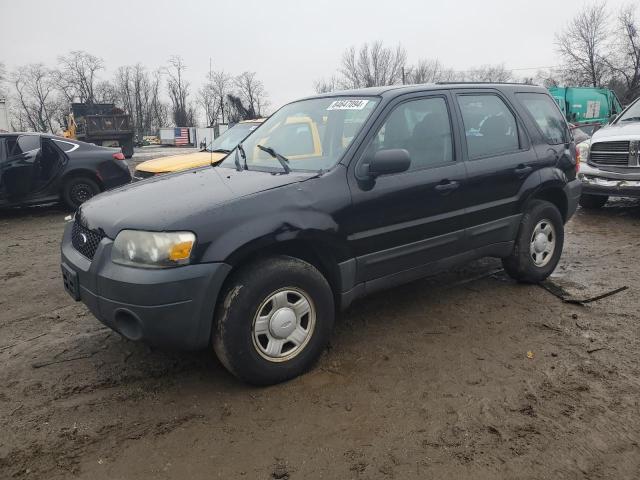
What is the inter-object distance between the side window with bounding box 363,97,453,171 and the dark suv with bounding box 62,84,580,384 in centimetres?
1

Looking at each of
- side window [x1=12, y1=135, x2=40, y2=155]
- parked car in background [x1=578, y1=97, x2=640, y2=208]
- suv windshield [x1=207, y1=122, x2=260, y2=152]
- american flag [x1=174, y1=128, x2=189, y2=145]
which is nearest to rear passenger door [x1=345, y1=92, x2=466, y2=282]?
parked car in background [x1=578, y1=97, x2=640, y2=208]

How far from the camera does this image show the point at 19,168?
8.70 metres

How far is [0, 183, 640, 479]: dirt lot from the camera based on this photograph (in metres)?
2.46

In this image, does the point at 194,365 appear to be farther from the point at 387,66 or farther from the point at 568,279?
the point at 387,66

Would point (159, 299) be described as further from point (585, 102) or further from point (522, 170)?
point (585, 102)

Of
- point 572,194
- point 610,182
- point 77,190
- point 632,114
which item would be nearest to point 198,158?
point 77,190

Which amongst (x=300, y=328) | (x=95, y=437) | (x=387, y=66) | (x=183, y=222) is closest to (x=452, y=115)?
(x=300, y=328)

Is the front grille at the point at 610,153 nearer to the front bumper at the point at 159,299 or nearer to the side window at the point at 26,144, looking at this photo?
the front bumper at the point at 159,299

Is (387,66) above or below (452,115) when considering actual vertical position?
above

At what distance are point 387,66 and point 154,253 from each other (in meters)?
59.0

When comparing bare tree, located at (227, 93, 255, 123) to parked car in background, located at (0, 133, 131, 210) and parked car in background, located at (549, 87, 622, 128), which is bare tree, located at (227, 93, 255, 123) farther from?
parked car in background, located at (549, 87, 622, 128)

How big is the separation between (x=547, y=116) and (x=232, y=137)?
5526 mm

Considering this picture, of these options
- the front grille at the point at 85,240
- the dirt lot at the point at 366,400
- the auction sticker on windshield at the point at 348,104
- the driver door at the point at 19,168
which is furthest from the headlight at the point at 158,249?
the driver door at the point at 19,168

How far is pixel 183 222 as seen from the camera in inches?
110
